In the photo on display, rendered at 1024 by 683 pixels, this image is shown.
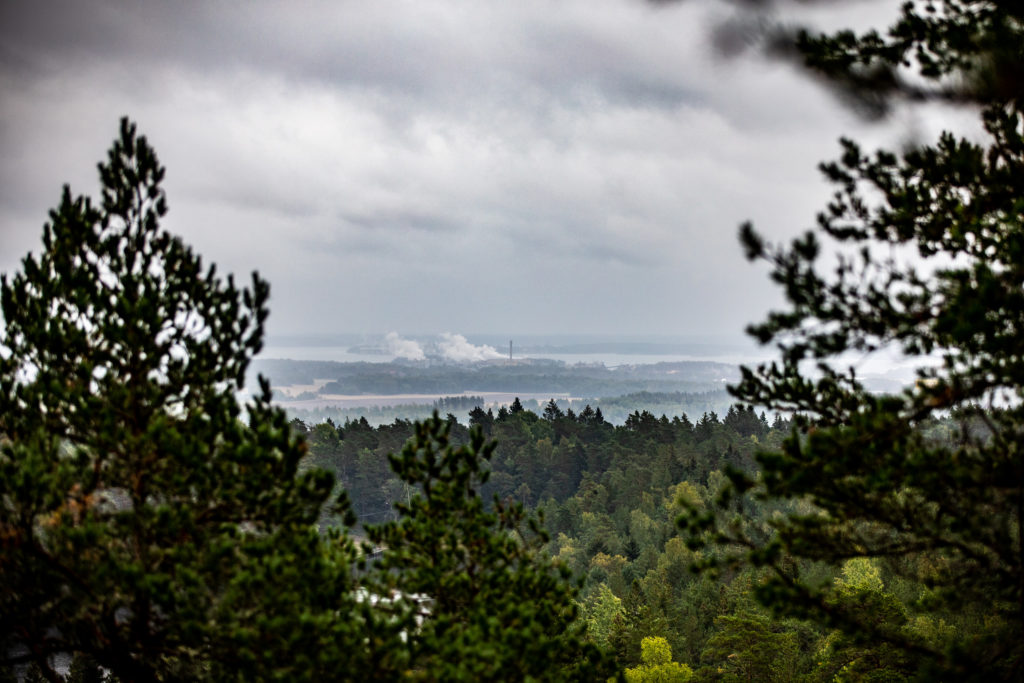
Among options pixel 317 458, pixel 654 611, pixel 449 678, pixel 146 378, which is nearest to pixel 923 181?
pixel 449 678

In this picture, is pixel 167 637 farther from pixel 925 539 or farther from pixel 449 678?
pixel 925 539

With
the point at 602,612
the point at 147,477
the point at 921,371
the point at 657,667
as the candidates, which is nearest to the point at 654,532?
the point at 602,612

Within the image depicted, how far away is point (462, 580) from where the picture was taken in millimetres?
5324

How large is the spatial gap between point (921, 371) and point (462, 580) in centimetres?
398

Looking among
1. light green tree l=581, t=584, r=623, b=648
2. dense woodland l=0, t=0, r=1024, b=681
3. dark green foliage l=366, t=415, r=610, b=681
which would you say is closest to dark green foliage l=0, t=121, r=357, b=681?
dense woodland l=0, t=0, r=1024, b=681

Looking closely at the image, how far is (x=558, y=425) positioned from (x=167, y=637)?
6348 centimetres

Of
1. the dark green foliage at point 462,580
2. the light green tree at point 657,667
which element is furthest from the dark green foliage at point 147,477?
the light green tree at point 657,667

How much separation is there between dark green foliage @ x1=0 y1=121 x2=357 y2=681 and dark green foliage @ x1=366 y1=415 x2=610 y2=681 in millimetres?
536

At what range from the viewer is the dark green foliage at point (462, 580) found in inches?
182

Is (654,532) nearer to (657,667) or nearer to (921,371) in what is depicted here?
(657,667)

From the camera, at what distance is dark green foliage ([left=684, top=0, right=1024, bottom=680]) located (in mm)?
4918

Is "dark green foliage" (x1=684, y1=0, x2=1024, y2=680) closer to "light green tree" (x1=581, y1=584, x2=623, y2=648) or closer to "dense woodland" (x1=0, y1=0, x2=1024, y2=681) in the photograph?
"dense woodland" (x1=0, y1=0, x2=1024, y2=681)

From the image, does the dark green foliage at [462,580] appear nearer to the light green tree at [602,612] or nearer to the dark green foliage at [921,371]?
the dark green foliage at [921,371]

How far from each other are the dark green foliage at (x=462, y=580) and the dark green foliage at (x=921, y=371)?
1.38 meters
